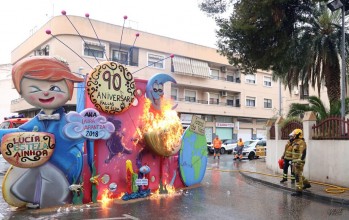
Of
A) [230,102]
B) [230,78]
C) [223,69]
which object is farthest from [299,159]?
[230,78]

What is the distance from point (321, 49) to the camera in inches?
708

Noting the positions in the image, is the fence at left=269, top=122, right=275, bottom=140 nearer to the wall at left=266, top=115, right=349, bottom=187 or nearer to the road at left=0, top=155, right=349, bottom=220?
the wall at left=266, top=115, right=349, bottom=187

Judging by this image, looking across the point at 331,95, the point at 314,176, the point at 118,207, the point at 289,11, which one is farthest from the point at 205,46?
the point at 118,207

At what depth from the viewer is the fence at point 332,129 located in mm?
11602

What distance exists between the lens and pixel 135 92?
10719mm

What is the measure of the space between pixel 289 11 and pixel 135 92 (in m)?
7.21

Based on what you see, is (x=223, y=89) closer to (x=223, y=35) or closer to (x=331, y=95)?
(x=331, y=95)

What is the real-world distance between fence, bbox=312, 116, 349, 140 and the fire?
200 inches

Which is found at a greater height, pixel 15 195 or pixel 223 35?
pixel 223 35

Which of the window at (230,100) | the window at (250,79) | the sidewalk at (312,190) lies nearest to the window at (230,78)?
the window at (250,79)

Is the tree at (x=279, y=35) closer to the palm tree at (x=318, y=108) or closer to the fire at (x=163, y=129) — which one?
the palm tree at (x=318, y=108)

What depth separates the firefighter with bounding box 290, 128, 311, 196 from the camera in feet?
35.7

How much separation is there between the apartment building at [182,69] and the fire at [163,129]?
1534cm

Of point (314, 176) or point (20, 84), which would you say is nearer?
point (20, 84)
